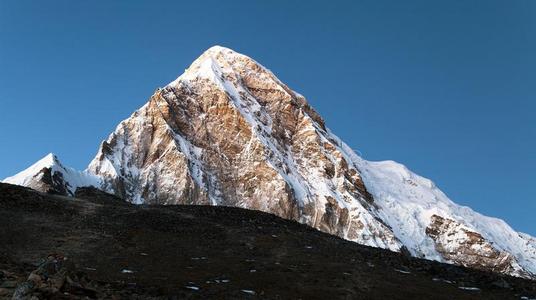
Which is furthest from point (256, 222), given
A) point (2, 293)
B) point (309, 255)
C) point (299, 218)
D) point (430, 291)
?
point (299, 218)

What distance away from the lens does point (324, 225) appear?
187 meters

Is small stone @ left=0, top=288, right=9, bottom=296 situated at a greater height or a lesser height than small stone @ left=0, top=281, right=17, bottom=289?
lesser

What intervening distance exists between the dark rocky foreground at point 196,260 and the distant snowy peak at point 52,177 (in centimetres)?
8376

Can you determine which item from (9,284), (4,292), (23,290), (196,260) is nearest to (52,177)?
(196,260)

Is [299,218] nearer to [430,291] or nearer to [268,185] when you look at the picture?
[268,185]

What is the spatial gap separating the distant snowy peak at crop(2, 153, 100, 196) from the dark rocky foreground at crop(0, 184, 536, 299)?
83.8 meters

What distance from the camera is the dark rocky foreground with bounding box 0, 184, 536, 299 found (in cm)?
2759

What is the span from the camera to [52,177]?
440ft

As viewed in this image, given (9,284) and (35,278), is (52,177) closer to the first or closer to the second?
(9,284)

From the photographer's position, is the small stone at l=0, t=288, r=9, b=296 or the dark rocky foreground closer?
the small stone at l=0, t=288, r=9, b=296

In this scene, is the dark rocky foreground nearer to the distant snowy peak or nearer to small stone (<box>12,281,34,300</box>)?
small stone (<box>12,281,34,300</box>)

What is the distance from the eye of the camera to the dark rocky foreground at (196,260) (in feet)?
90.5

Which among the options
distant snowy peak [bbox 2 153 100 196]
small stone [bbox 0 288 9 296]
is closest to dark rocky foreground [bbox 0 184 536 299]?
small stone [bbox 0 288 9 296]

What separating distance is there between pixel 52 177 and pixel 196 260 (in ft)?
354
